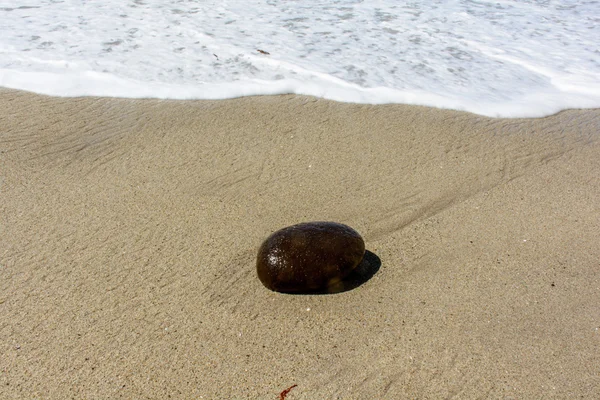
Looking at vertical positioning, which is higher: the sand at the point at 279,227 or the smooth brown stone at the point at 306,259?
the smooth brown stone at the point at 306,259

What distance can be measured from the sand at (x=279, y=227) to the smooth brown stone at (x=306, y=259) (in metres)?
0.08

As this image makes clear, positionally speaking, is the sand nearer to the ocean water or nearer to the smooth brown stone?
the smooth brown stone

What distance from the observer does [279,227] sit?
9.50ft

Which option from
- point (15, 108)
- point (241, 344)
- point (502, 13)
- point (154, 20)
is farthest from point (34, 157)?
point (502, 13)

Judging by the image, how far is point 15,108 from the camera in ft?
13.0

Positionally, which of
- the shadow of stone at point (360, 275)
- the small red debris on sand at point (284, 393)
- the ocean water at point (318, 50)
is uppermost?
the ocean water at point (318, 50)

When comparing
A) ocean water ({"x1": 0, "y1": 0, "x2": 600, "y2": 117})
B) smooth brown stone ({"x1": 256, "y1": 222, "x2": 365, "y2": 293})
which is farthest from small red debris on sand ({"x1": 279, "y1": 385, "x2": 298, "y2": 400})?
ocean water ({"x1": 0, "y1": 0, "x2": 600, "y2": 117})

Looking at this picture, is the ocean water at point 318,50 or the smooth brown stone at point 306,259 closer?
the smooth brown stone at point 306,259

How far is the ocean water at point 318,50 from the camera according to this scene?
4.36m

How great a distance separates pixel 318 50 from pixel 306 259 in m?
3.08

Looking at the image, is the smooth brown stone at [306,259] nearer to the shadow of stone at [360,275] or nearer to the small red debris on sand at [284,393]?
the shadow of stone at [360,275]

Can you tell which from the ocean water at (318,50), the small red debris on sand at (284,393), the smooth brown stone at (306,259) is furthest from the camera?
the ocean water at (318,50)

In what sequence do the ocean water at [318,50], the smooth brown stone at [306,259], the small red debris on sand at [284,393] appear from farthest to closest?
the ocean water at [318,50] < the smooth brown stone at [306,259] < the small red debris on sand at [284,393]

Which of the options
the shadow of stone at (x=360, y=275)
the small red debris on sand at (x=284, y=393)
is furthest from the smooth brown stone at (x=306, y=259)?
the small red debris on sand at (x=284, y=393)
